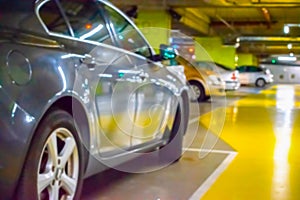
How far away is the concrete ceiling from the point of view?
611 inches

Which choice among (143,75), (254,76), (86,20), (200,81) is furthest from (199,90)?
(254,76)

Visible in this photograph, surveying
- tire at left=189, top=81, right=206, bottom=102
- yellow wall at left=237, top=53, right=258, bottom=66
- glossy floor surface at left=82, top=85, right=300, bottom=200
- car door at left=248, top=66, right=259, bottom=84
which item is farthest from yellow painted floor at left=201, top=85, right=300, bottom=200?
yellow wall at left=237, top=53, right=258, bottom=66

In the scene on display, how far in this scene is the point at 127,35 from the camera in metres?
4.64

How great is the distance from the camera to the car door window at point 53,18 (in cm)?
319

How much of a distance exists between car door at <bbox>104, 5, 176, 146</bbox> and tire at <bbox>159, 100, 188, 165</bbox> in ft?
0.98

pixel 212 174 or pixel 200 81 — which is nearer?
pixel 212 174

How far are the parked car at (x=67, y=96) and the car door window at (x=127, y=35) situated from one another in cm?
2

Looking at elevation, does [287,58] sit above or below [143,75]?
above

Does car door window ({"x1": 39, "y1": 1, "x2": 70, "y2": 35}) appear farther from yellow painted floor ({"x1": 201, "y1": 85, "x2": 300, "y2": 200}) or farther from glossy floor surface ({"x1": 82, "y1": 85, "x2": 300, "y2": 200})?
yellow painted floor ({"x1": 201, "y1": 85, "x2": 300, "y2": 200})

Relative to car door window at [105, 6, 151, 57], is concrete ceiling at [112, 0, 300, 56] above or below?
above

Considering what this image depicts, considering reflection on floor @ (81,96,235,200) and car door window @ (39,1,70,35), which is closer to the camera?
car door window @ (39,1,70,35)

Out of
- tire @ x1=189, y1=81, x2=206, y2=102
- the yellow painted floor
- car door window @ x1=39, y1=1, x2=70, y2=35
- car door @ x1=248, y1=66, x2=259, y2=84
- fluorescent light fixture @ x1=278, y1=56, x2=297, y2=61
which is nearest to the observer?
car door window @ x1=39, y1=1, x2=70, y2=35

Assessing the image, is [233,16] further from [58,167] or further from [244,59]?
Result: [244,59]

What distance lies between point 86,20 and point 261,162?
2796mm
